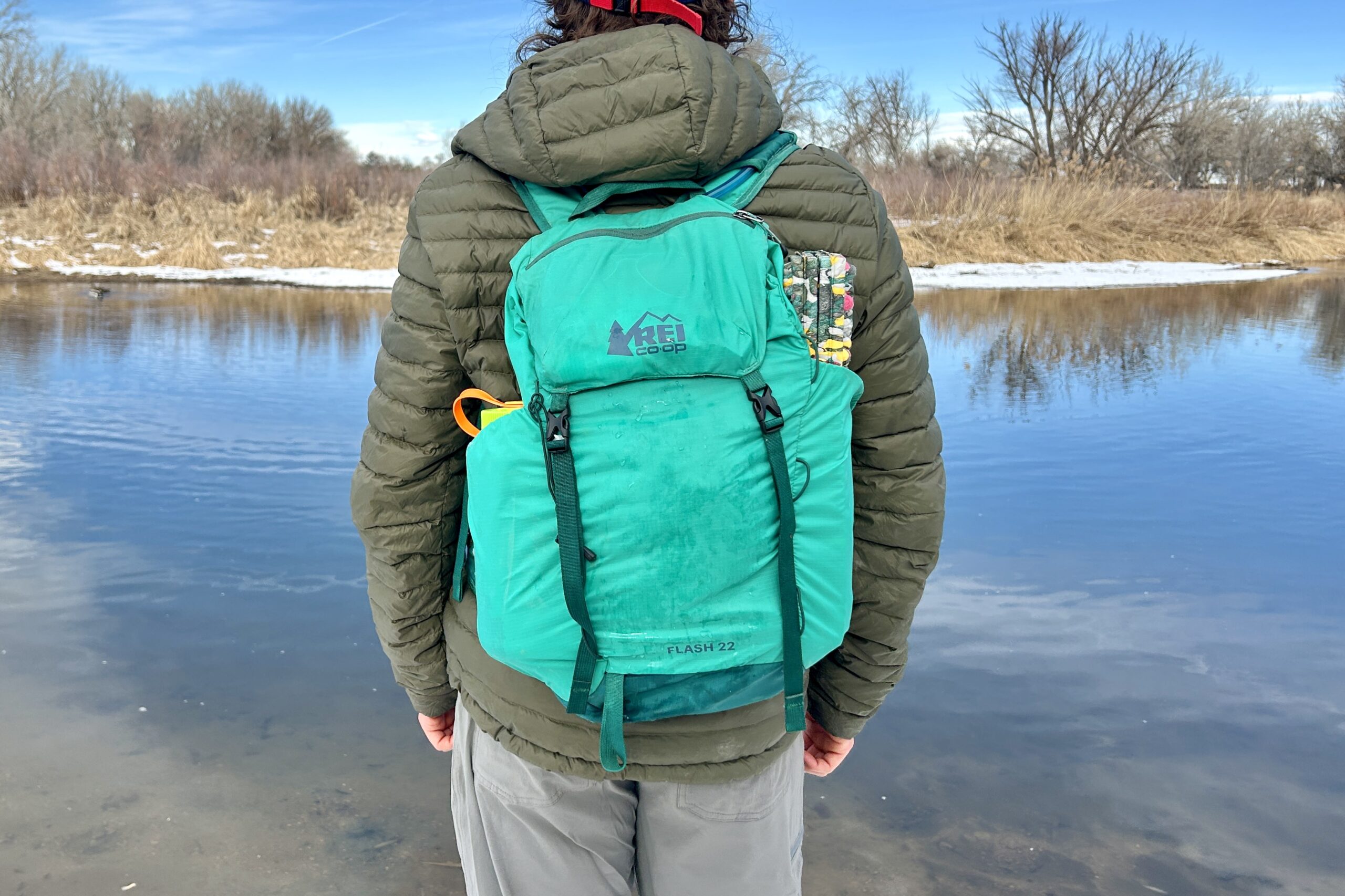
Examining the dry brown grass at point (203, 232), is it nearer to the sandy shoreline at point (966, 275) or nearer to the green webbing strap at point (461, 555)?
the sandy shoreline at point (966, 275)

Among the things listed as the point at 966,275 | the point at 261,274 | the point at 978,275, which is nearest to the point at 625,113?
the point at 966,275

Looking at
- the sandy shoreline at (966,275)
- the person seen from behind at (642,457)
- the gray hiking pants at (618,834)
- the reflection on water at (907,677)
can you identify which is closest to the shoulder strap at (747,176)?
the person seen from behind at (642,457)

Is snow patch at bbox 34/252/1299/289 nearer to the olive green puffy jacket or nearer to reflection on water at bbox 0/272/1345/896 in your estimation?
reflection on water at bbox 0/272/1345/896

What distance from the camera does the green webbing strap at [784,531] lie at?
1.17 meters

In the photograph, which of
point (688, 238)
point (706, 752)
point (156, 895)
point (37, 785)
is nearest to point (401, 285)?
point (688, 238)

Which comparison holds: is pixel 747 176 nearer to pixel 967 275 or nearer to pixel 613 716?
pixel 613 716

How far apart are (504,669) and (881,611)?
54 cm

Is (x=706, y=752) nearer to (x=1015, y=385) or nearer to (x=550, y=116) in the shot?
(x=550, y=116)

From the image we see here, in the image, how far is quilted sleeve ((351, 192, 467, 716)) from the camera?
138 cm

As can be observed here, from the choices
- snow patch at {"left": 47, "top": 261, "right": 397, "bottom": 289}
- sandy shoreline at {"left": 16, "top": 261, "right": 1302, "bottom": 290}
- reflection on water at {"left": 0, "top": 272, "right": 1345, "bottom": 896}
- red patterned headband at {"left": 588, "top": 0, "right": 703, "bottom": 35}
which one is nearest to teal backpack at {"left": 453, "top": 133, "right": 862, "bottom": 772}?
red patterned headband at {"left": 588, "top": 0, "right": 703, "bottom": 35}

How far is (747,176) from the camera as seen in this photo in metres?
1.32

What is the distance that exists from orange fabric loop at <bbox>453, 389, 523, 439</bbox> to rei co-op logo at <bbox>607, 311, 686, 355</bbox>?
0.63 ft

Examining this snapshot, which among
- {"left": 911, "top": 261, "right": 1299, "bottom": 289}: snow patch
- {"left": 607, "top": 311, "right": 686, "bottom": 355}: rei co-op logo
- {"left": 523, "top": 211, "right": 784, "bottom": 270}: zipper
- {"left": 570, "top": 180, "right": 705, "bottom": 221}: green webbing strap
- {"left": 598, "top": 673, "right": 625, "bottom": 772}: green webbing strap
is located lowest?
{"left": 598, "top": 673, "right": 625, "bottom": 772}: green webbing strap

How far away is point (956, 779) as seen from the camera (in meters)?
2.69
